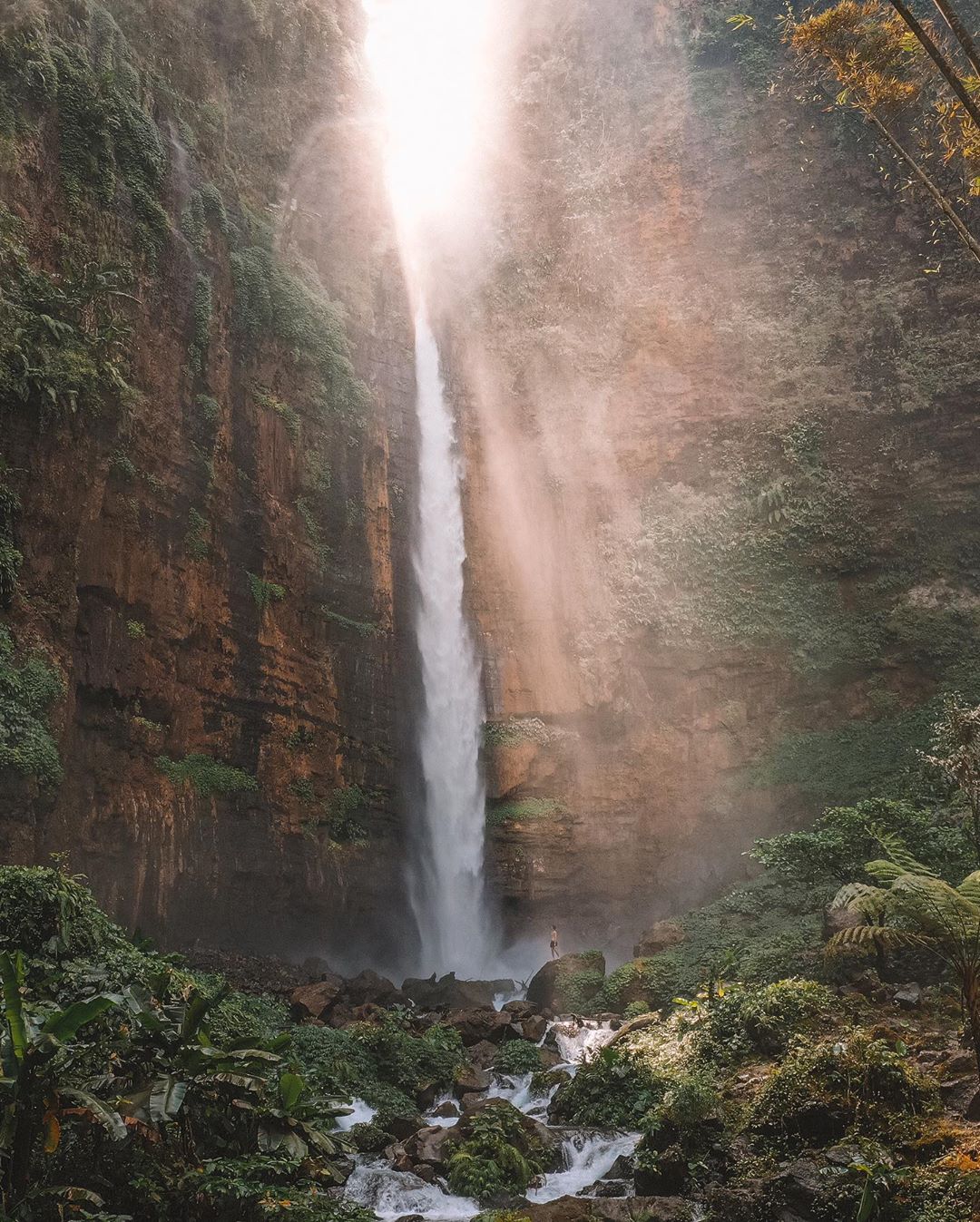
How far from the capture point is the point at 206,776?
48.2 ft

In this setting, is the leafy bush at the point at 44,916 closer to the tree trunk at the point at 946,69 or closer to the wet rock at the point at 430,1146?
the wet rock at the point at 430,1146

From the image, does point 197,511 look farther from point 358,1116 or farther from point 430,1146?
point 430,1146

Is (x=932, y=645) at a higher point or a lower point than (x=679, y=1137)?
higher

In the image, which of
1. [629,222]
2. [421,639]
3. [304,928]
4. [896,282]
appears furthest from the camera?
[629,222]

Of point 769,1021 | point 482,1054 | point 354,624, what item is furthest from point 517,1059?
point 354,624

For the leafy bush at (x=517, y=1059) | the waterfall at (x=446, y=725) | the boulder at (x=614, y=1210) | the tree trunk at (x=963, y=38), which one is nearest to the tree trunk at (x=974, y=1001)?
the boulder at (x=614, y=1210)

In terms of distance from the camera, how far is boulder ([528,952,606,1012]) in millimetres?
13383

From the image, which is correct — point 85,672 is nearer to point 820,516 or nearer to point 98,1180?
point 98,1180

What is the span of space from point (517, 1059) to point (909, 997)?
4.67m

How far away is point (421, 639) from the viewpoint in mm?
19953

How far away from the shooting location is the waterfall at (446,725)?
18.0 metres

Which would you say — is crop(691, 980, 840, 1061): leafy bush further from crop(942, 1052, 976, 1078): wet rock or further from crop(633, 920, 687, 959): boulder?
crop(633, 920, 687, 959): boulder

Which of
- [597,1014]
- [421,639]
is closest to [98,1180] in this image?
[597,1014]

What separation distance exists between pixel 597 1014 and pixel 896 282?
18.8m
